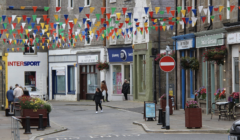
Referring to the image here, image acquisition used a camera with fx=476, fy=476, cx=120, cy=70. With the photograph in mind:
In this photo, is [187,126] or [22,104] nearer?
[187,126]

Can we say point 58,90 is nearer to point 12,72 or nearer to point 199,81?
point 12,72

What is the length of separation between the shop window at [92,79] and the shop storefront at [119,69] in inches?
102

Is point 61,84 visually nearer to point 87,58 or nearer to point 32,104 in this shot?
point 87,58

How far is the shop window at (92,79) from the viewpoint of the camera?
142 ft

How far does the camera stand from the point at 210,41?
79.3 feet

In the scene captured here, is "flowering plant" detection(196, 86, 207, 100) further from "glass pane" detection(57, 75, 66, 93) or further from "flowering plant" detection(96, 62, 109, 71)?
→ "glass pane" detection(57, 75, 66, 93)

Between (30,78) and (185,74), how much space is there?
78.2ft

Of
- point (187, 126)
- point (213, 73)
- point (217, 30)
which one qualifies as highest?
point (217, 30)

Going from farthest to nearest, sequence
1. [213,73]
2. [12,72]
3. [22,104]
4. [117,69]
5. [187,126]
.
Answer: [12,72] < [117,69] < [213,73] < [22,104] < [187,126]

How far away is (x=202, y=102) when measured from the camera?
84.2 ft

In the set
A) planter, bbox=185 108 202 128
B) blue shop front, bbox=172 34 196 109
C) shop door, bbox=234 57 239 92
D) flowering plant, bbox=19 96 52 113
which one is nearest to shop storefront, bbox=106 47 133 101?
blue shop front, bbox=172 34 196 109

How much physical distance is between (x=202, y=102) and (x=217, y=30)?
14.6 feet

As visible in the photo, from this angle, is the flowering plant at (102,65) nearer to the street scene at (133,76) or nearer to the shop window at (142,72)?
the street scene at (133,76)

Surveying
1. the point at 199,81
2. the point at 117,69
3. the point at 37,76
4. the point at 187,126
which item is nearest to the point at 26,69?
the point at 37,76
